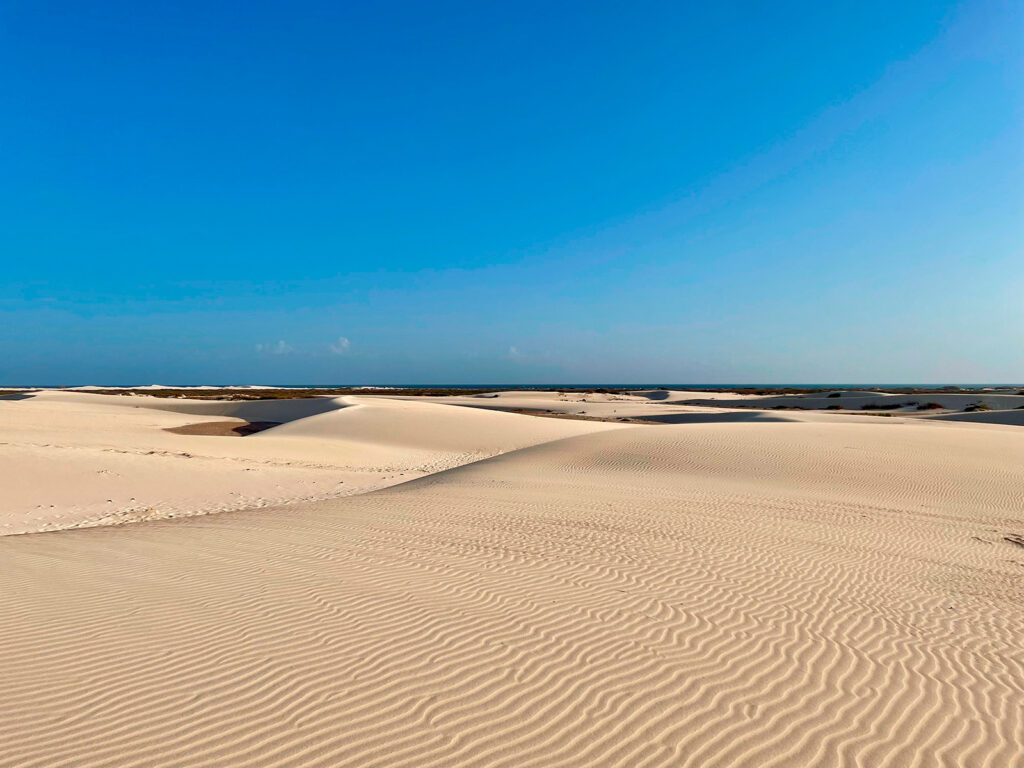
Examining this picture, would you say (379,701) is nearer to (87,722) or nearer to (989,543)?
(87,722)

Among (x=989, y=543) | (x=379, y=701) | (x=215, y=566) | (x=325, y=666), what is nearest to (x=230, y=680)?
(x=325, y=666)

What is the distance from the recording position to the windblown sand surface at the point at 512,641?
12.4 feet

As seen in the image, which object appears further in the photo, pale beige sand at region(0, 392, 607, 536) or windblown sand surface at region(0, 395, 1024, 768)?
pale beige sand at region(0, 392, 607, 536)

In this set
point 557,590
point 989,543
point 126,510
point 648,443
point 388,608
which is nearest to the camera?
point 388,608

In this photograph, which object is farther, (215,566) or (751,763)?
(215,566)

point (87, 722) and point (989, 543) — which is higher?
point (87, 722)

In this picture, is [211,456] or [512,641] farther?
[211,456]

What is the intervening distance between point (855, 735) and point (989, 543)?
9065 millimetres

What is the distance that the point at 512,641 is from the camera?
5246mm

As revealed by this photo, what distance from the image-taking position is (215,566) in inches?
294

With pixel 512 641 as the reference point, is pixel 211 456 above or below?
below

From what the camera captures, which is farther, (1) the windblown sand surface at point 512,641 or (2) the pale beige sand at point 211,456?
(2) the pale beige sand at point 211,456

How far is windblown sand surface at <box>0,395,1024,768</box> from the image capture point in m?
3.78

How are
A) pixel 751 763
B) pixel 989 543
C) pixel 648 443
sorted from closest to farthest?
1. pixel 751 763
2. pixel 989 543
3. pixel 648 443
